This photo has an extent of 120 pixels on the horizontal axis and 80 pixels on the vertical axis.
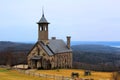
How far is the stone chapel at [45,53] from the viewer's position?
69.2 metres

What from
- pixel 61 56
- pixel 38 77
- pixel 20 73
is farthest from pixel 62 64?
pixel 38 77

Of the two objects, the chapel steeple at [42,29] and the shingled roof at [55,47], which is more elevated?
the chapel steeple at [42,29]

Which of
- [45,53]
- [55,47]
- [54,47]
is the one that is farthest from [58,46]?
[45,53]

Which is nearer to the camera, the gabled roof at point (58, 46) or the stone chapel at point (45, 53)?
the stone chapel at point (45, 53)

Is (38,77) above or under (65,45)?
under

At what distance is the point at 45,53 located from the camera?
68.8 meters

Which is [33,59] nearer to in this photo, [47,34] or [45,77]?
[47,34]

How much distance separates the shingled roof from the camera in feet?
229

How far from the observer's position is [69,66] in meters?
77.4

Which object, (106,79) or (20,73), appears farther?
(20,73)

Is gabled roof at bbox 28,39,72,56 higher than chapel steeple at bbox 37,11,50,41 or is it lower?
lower

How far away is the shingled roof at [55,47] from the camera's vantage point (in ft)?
229

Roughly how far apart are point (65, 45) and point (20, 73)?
61.3ft

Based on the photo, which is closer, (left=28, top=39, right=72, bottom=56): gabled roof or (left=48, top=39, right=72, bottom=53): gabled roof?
(left=28, top=39, right=72, bottom=56): gabled roof
